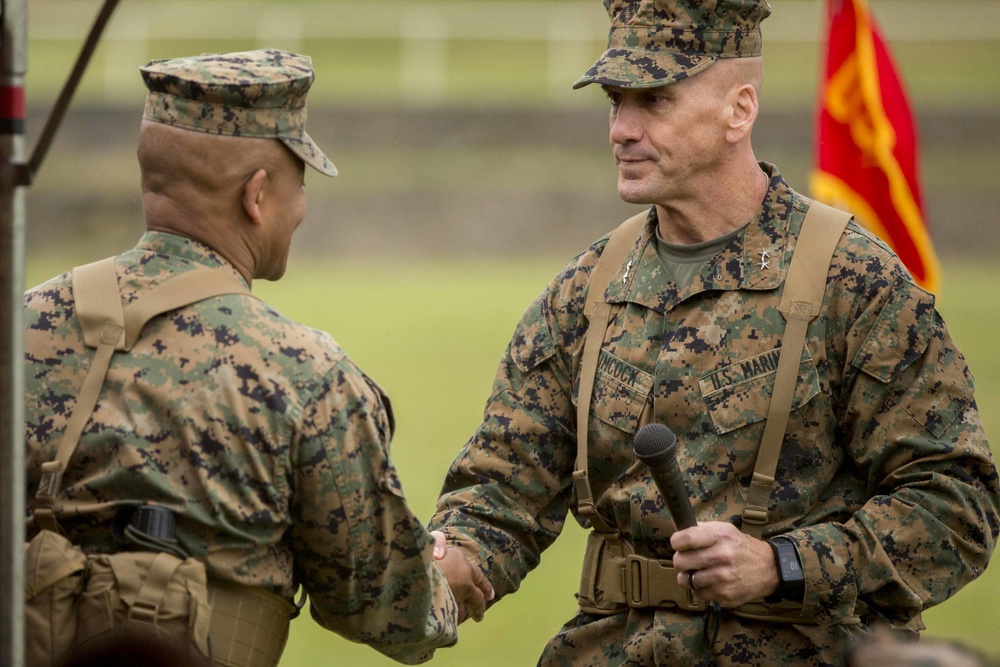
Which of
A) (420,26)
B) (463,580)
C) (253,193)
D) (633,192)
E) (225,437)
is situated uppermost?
(253,193)

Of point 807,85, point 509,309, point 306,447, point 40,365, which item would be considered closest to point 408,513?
point 306,447

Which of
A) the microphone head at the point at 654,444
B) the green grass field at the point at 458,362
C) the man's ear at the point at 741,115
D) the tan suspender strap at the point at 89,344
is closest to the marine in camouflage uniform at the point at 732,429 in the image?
the man's ear at the point at 741,115

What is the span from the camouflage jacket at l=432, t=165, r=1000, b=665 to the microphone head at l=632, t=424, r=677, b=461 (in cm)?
51

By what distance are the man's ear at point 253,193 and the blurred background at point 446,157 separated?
849 cm

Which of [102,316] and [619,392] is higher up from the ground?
[102,316]

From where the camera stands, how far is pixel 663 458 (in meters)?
3.36

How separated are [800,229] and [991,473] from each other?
30.2 inches

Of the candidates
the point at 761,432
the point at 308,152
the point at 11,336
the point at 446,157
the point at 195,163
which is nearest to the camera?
the point at 11,336

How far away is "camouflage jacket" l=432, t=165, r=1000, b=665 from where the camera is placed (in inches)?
146

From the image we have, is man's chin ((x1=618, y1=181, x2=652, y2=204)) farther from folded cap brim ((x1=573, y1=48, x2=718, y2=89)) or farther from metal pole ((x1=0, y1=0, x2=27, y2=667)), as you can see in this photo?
metal pole ((x1=0, y1=0, x2=27, y2=667))

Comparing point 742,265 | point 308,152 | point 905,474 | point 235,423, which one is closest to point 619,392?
point 742,265

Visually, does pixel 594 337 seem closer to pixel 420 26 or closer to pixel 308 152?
pixel 308 152

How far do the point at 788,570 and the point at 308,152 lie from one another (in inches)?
57.7

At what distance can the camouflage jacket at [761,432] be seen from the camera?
3.71 meters
